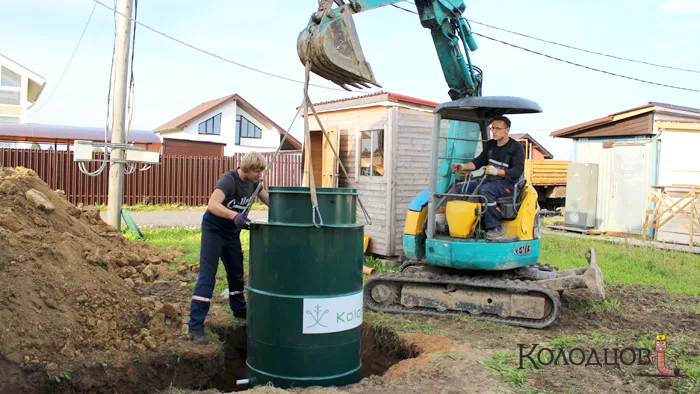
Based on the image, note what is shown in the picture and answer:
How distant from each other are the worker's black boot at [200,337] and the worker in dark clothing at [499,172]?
3.17 metres

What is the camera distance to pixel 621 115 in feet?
49.0

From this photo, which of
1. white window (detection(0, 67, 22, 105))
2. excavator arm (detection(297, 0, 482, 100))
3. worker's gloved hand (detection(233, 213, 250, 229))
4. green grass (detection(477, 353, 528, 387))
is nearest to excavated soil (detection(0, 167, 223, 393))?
worker's gloved hand (detection(233, 213, 250, 229))

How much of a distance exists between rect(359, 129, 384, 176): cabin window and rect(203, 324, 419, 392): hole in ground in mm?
4430

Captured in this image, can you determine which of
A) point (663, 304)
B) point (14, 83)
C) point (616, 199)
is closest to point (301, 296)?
point (663, 304)

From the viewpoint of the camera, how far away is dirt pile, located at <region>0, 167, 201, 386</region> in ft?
14.7

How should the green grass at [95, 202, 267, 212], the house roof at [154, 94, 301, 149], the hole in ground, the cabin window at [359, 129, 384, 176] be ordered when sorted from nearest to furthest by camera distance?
the hole in ground, the cabin window at [359, 129, 384, 176], the green grass at [95, 202, 267, 212], the house roof at [154, 94, 301, 149]

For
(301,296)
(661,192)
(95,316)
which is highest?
(661,192)

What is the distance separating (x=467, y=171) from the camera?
6785mm

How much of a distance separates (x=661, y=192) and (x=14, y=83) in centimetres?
2315

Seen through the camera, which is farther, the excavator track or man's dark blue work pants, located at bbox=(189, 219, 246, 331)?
the excavator track

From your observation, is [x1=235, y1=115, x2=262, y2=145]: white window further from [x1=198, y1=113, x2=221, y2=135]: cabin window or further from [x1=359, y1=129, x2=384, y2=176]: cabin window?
[x1=359, y1=129, x2=384, y2=176]: cabin window

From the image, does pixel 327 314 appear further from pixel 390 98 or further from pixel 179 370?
pixel 390 98

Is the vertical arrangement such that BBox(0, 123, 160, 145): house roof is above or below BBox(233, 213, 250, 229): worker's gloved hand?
above

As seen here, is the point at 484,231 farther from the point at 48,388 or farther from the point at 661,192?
the point at 661,192
